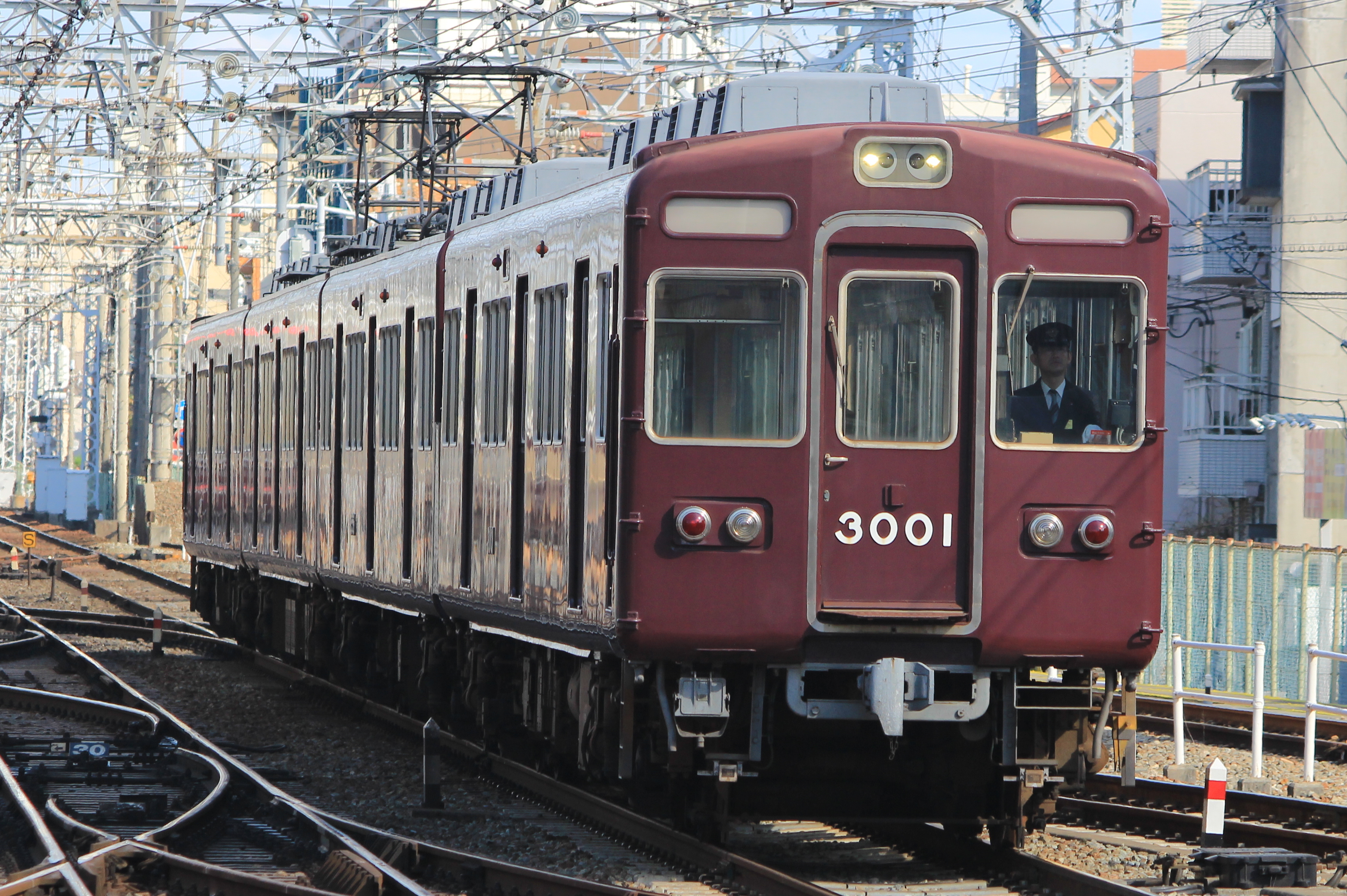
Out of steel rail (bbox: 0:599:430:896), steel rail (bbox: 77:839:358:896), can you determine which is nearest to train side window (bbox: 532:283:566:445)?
steel rail (bbox: 0:599:430:896)

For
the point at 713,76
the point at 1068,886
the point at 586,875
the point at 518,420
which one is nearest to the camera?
the point at 1068,886

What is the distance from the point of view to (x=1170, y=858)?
345 inches

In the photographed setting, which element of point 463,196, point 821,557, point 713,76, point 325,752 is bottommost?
point 325,752

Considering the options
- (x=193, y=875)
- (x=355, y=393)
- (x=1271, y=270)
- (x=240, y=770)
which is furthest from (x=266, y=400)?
(x=1271, y=270)

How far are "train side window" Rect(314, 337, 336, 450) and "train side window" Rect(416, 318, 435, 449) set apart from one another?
9.05 ft

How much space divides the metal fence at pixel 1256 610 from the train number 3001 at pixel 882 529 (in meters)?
9.23

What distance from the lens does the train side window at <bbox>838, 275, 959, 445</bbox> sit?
28.3ft

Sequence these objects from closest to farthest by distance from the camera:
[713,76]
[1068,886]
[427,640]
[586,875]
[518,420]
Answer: [1068,886] < [586,875] < [518,420] < [427,640] < [713,76]

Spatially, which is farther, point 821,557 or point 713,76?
point 713,76

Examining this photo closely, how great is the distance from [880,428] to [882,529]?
1.35 feet

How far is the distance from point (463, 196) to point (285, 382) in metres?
4.32

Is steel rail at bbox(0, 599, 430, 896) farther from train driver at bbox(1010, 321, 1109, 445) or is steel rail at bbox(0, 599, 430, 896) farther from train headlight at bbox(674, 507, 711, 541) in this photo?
train driver at bbox(1010, 321, 1109, 445)

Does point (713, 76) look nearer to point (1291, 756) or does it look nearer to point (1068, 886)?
point (1291, 756)

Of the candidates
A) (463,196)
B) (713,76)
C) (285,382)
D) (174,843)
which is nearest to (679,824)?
Answer: (174,843)
